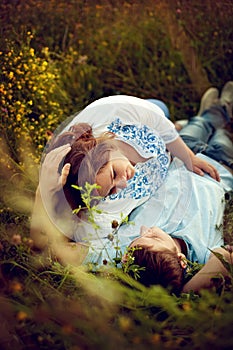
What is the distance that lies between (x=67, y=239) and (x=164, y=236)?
0.40 metres

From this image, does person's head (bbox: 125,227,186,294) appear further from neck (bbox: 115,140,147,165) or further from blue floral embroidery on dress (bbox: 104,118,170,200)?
neck (bbox: 115,140,147,165)

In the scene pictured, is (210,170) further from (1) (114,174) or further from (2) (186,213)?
(1) (114,174)

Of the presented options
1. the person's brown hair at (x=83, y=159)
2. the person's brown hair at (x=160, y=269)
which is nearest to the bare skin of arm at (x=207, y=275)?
the person's brown hair at (x=160, y=269)

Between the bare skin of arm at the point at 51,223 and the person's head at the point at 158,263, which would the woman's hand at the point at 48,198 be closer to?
the bare skin of arm at the point at 51,223

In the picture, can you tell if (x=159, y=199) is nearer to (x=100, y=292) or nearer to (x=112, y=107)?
(x=112, y=107)

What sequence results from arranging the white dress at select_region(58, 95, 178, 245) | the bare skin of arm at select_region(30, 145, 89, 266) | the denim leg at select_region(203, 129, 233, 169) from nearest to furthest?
1. the bare skin of arm at select_region(30, 145, 89, 266)
2. the white dress at select_region(58, 95, 178, 245)
3. the denim leg at select_region(203, 129, 233, 169)

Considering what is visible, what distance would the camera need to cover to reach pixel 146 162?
217 centimetres

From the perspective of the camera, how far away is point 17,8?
2848 millimetres

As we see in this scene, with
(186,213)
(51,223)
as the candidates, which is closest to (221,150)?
(186,213)

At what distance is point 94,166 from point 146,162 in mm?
411

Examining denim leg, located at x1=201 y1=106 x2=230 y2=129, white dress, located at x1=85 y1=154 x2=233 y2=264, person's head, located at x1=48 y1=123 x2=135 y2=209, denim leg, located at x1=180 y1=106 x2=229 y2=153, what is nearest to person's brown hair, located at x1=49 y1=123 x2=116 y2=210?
person's head, located at x1=48 y1=123 x2=135 y2=209

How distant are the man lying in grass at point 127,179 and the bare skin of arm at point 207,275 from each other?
0.30 m

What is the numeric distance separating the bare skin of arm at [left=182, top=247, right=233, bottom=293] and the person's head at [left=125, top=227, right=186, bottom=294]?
53 millimetres

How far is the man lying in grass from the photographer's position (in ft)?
6.04
